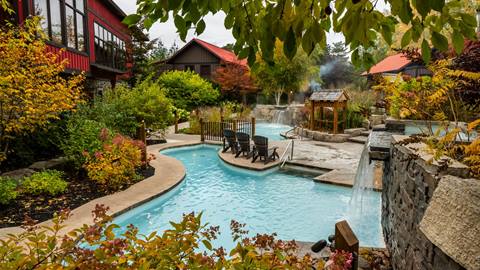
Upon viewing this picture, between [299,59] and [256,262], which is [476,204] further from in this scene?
[299,59]

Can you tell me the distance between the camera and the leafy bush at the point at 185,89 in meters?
24.2

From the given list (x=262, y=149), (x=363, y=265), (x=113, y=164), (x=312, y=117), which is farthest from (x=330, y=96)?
(x=363, y=265)

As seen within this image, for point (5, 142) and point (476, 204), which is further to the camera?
point (5, 142)

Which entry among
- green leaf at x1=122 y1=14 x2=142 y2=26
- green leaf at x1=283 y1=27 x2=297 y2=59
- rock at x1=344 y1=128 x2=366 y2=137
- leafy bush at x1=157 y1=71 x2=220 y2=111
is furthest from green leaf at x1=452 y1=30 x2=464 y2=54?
leafy bush at x1=157 y1=71 x2=220 y2=111

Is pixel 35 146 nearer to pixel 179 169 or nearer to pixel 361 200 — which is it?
pixel 179 169

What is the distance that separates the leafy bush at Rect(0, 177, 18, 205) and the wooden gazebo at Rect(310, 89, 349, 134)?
1257cm

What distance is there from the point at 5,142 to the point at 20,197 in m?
1.95

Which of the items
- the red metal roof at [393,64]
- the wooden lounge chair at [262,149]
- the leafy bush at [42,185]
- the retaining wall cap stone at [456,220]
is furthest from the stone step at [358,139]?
the red metal roof at [393,64]

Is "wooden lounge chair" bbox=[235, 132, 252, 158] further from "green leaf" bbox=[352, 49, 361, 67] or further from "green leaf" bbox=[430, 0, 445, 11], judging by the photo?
"green leaf" bbox=[430, 0, 445, 11]

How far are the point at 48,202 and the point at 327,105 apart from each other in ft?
40.2

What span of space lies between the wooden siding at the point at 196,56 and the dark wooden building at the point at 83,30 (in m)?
12.0

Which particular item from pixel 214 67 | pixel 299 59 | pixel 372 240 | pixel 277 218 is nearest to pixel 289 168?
pixel 277 218

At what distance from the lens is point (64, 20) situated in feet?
36.2

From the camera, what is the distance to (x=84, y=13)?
42.8 feet
